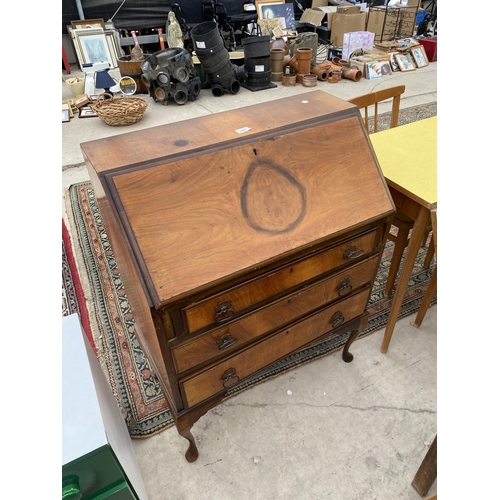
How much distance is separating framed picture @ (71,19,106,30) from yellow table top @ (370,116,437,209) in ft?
22.1

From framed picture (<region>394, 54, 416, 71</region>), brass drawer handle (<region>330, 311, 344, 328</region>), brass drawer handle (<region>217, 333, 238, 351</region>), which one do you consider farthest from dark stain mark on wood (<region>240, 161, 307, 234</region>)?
framed picture (<region>394, 54, 416, 71</region>)

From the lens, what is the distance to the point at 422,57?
22.0ft

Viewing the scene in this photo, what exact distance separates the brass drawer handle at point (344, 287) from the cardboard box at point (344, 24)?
768 cm

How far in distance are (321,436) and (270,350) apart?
1.99ft

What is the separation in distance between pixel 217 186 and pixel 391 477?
5.09ft

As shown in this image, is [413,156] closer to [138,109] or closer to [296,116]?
[296,116]

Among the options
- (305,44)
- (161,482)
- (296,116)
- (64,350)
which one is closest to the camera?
(64,350)

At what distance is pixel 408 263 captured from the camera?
1854mm

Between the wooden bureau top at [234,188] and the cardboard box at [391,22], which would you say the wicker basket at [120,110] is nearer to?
the wooden bureau top at [234,188]

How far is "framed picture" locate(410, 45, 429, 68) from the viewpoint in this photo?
664 cm

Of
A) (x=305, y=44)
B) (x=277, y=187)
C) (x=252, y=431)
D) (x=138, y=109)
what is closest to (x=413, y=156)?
(x=277, y=187)

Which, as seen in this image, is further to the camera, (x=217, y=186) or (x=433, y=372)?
(x=433, y=372)

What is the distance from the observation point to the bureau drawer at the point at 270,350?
4.66ft

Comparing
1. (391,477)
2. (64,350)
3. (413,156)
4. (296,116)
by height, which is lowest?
(391,477)
